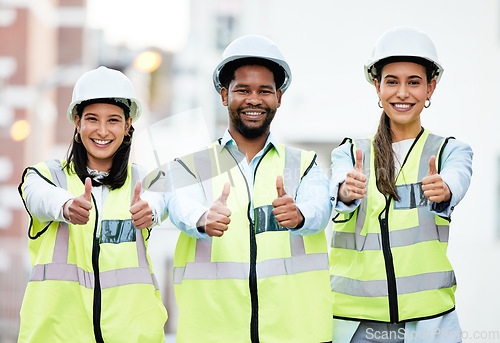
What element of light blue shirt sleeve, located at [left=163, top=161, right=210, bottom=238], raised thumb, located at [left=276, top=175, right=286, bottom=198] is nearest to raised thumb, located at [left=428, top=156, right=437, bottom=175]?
raised thumb, located at [left=276, top=175, right=286, bottom=198]

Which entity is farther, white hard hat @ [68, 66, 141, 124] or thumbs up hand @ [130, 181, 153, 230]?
white hard hat @ [68, 66, 141, 124]

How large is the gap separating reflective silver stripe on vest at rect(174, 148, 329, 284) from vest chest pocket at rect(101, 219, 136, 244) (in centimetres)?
28

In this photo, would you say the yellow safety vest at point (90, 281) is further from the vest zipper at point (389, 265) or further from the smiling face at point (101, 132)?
the vest zipper at point (389, 265)

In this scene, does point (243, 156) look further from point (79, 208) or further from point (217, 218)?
point (79, 208)

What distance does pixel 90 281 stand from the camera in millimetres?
3158

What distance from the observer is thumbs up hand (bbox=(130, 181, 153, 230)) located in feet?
10.2

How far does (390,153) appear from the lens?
10.9ft

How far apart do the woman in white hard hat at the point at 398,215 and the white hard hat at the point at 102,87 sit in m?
1.14

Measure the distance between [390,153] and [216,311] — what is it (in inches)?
45.6

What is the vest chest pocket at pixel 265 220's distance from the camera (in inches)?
124

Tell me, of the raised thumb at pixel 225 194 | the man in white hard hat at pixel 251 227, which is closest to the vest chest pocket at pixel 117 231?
the man in white hard hat at pixel 251 227

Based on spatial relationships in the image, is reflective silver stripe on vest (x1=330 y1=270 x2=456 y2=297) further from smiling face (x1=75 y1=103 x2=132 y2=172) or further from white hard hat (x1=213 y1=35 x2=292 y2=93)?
smiling face (x1=75 y1=103 x2=132 y2=172)

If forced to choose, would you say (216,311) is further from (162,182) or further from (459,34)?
(459,34)

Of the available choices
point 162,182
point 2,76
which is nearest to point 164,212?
point 162,182
